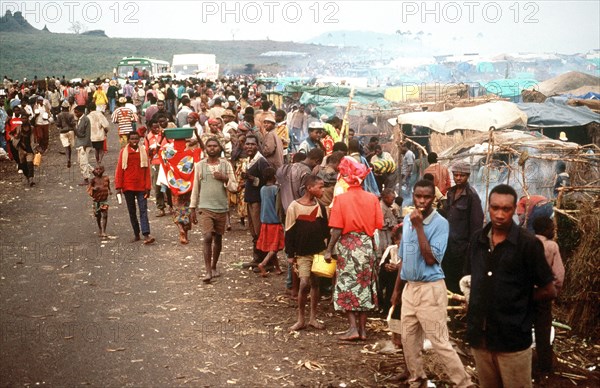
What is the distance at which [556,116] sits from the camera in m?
16.3

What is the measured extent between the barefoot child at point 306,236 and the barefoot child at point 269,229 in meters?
1.82

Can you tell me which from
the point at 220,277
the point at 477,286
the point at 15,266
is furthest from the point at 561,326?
the point at 15,266

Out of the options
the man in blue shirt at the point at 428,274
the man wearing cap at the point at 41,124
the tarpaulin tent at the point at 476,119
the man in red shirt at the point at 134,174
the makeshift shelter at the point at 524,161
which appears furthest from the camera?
the man wearing cap at the point at 41,124

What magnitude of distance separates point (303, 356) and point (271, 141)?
4347 mm

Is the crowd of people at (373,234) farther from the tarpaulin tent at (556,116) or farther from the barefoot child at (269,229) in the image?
the tarpaulin tent at (556,116)

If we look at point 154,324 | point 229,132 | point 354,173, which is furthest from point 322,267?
point 229,132

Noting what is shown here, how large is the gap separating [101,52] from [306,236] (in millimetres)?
88131

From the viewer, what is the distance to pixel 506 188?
4070 mm

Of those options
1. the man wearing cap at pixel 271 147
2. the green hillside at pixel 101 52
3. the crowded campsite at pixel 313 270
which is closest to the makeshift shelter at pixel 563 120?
the crowded campsite at pixel 313 270

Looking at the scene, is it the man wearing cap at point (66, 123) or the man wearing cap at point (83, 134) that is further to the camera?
the man wearing cap at point (66, 123)

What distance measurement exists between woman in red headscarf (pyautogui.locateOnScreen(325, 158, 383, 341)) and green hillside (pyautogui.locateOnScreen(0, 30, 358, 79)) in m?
61.4

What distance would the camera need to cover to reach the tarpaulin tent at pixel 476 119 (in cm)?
1336

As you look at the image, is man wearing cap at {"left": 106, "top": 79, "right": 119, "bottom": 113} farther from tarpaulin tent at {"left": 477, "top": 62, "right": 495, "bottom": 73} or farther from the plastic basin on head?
tarpaulin tent at {"left": 477, "top": 62, "right": 495, "bottom": 73}

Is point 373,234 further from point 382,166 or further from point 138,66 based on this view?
point 138,66
